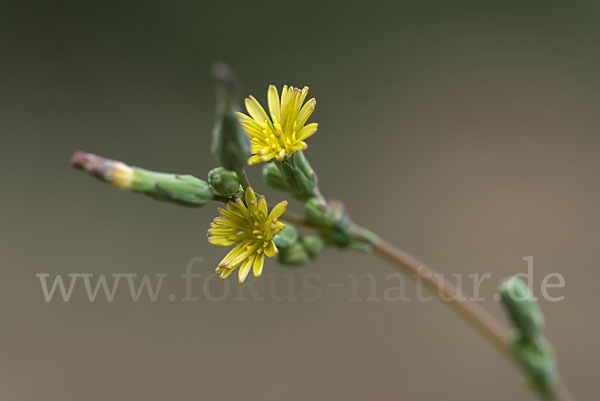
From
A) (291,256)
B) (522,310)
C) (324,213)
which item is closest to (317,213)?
(324,213)

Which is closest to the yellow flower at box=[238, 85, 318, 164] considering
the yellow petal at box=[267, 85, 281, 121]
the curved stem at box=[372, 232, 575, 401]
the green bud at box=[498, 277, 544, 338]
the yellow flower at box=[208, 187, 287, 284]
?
the yellow petal at box=[267, 85, 281, 121]

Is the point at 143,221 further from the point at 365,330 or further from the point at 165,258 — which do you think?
the point at 365,330

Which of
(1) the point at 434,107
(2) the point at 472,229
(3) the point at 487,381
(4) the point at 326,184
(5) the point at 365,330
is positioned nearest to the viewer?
(3) the point at 487,381

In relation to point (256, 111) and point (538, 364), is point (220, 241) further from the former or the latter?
point (538, 364)

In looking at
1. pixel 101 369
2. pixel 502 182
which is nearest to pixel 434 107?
pixel 502 182

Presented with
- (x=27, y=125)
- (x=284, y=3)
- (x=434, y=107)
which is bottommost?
(x=27, y=125)
